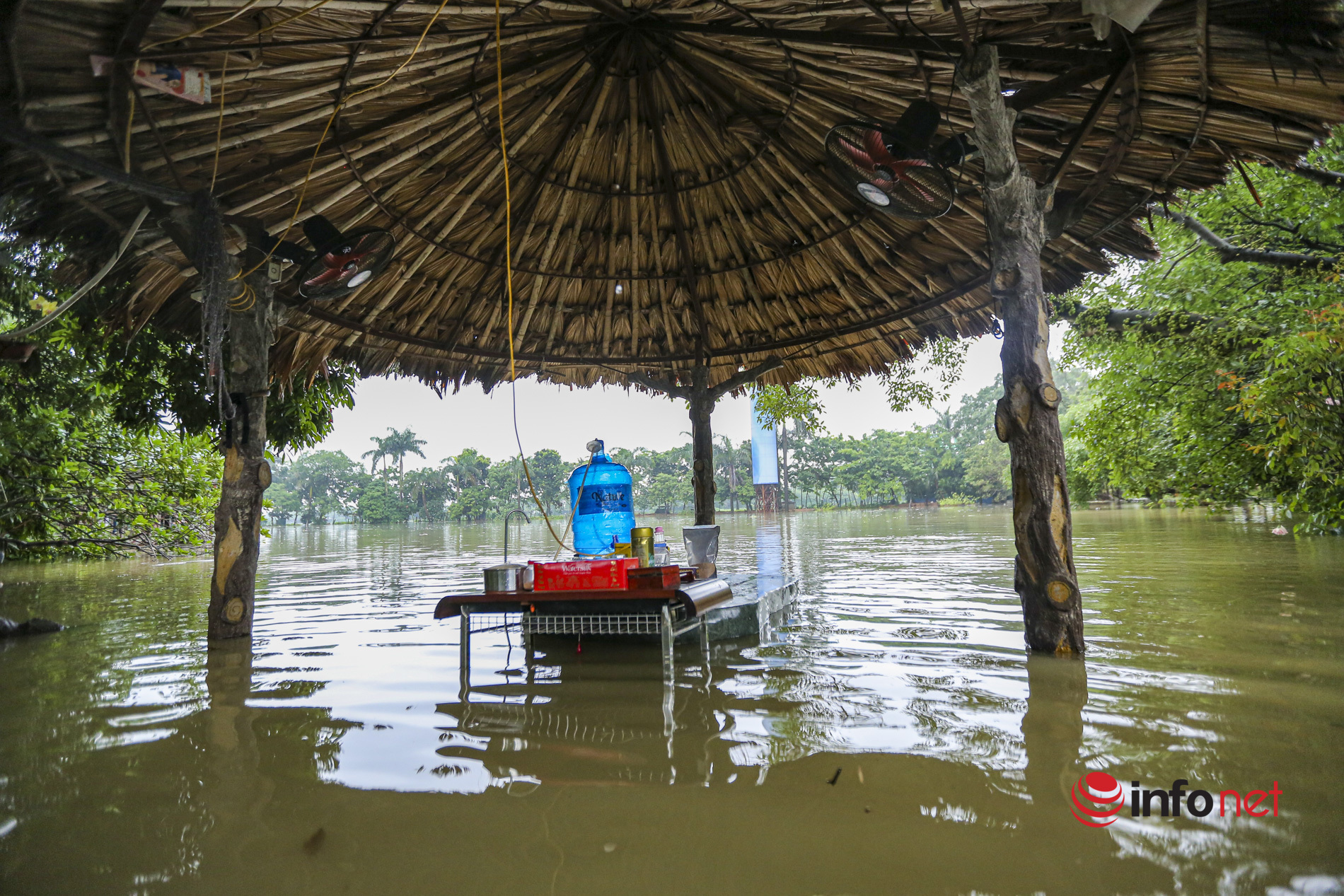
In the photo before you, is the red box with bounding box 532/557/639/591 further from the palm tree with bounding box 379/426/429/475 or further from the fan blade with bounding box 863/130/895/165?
the palm tree with bounding box 379/426/429/475

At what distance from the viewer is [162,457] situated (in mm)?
11281

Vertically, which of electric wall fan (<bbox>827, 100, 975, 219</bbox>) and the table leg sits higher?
electric wall fan (<bbox>827, 100, 975, 219</bbox>)

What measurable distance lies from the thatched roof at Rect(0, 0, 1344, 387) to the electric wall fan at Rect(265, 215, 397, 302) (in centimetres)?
33

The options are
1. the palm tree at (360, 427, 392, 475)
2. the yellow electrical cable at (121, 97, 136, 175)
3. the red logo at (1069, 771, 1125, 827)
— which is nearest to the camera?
the red logo at (1069, 771, 1125, 827)

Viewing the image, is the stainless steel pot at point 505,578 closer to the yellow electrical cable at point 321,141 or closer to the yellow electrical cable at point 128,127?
the yellow electrical cable at point 321,141

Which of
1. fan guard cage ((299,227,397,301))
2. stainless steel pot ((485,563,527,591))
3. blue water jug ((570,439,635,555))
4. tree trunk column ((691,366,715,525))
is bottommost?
stainless steel pot ((485,563,527,591))

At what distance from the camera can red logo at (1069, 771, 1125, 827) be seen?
6.79 feet

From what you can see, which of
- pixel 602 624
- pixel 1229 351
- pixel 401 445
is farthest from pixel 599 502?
pixel 401 445

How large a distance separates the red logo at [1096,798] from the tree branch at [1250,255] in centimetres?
752

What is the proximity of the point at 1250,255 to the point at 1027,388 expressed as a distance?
22.8ft

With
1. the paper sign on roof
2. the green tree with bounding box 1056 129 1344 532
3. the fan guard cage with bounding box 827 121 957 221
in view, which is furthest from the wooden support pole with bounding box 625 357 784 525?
the paper sign on roof

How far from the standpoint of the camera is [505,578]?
3.65m

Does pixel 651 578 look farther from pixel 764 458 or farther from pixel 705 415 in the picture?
pixel 764 458

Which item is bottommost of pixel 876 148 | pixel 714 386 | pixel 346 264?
pixel 714 386
